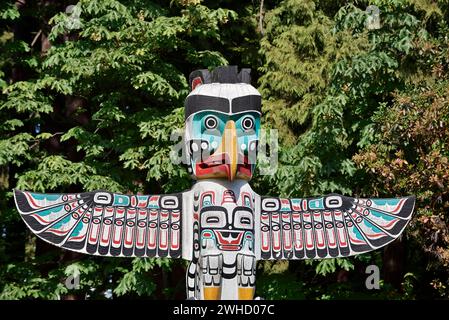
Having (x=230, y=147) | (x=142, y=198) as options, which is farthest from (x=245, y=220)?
(x=142, y=198)

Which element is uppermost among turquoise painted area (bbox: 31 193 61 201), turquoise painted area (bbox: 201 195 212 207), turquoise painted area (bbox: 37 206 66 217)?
turquoise painted area (bbox: 31 193 61 201)

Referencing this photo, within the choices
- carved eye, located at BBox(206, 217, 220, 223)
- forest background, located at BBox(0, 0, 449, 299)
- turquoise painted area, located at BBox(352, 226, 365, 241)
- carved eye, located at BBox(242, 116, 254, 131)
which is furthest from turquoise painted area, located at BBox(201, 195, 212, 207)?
forest background, located at BBox(0, 0, 449, 299)

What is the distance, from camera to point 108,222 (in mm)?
9375

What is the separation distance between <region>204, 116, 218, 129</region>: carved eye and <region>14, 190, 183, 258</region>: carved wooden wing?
0.82 metres

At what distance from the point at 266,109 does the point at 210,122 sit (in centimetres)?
513

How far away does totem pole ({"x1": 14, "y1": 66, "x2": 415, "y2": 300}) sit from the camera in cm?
913

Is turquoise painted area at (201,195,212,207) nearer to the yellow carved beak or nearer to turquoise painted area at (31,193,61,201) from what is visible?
the yellow carved beak

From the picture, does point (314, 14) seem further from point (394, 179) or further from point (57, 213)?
point (57, 213)

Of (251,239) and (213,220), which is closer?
(213,220)

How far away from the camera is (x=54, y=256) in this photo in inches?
597

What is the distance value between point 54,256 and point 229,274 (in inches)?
267

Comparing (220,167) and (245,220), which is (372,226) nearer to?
(245,220)

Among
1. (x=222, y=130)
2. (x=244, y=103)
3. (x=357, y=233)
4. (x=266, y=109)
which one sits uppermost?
(x=266, y=109)

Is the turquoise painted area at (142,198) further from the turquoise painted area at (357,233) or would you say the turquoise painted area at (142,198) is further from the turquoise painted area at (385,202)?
the turquoise painted area at (385,202)
